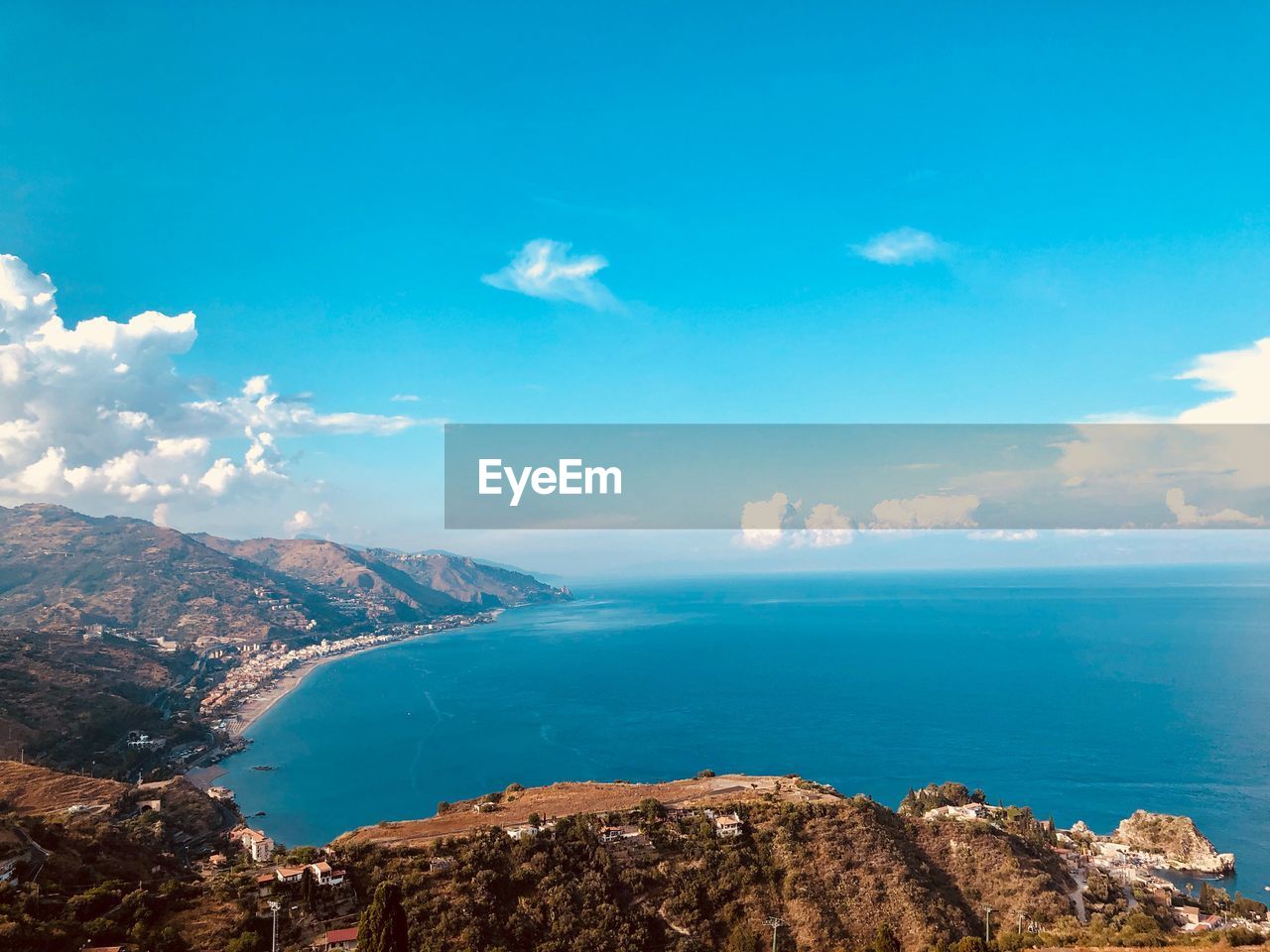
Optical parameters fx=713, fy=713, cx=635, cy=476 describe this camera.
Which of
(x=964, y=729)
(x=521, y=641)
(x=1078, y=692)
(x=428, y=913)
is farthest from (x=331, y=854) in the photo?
(x=521, y=641)

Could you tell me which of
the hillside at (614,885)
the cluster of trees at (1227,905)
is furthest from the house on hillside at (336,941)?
the cluster of trees at (1227,905)

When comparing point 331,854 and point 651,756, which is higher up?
point 331,854

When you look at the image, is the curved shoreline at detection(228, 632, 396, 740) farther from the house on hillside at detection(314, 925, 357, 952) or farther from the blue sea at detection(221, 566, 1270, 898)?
the house on hillside at detection(314, 925, 357, 952)

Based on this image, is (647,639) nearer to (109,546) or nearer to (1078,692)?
(1078,692)

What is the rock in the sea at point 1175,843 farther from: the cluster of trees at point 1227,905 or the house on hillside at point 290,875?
the house on hillside at point 290,875

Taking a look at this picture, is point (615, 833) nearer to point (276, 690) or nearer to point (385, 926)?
point (385, 926)

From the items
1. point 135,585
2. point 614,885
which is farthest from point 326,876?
point 135,585

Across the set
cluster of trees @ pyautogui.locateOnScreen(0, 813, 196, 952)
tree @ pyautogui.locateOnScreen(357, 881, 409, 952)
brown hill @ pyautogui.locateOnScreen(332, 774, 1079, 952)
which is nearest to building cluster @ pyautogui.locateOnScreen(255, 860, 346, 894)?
brown hill @ pyautogui.locateOnScreen(332, 774, 1079, 952)
